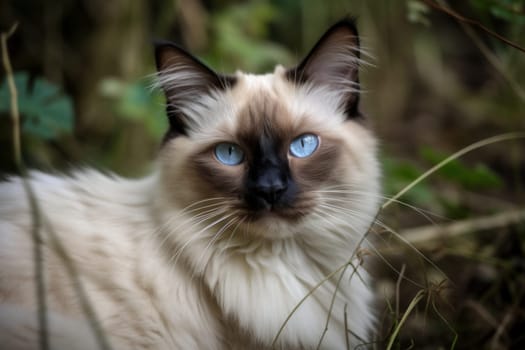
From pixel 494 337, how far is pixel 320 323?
0.76m

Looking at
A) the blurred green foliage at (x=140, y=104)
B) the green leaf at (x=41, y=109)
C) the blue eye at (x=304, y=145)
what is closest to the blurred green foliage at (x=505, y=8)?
the blue eye at (x=304, y=145)

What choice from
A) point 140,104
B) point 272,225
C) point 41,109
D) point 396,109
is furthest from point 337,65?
point 396,109

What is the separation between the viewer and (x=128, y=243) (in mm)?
1625

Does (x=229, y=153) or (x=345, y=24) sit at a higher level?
(x=345, y=24)

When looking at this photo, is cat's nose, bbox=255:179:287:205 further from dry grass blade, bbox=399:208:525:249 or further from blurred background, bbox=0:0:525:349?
dry grass blade, bbox=399:208:525:249

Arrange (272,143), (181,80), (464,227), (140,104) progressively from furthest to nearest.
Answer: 1. (140,104)
2. (464,227)
3. (181,80)
4. (272,143)

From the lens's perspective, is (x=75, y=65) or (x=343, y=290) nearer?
(x=343, y=290)

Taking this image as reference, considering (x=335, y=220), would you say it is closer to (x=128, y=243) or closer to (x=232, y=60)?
(x=128, y=243)

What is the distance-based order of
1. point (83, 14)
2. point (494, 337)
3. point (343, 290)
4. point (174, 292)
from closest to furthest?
point (174, 292)
point (343, 290)
point (494, 337)
point (83, 14)

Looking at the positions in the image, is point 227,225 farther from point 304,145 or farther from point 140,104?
point 140,104

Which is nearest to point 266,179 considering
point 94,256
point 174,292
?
point 174,292

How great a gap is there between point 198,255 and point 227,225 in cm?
15

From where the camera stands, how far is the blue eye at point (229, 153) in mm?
1598

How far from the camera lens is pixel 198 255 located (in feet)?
5.17
